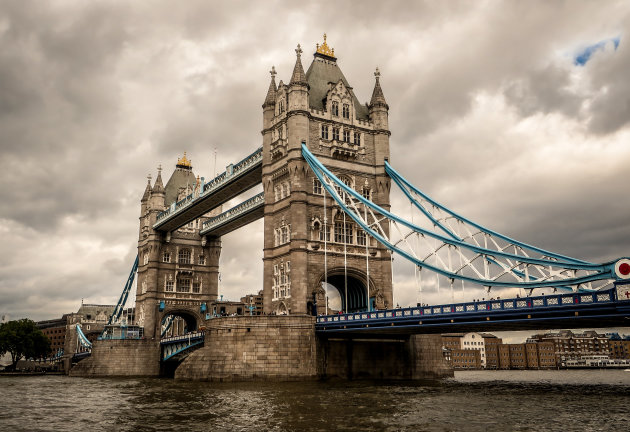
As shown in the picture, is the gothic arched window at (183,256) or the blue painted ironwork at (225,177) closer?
the blue painted ironwork at (225,177)

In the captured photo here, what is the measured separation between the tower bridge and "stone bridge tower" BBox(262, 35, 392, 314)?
0.33ft

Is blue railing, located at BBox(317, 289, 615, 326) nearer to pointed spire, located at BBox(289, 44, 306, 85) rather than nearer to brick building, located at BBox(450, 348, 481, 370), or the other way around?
pointed spire, located at BBox(289, 44, 306, 85)

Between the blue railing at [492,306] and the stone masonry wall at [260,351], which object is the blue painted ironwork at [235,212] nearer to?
the stone masonry wall at [260,351]

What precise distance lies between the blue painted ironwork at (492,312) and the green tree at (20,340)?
72888mm

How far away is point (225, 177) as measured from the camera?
60.6 meters

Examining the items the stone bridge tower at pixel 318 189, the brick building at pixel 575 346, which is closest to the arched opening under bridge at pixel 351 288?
the stone bridge tower at pixel 318 189

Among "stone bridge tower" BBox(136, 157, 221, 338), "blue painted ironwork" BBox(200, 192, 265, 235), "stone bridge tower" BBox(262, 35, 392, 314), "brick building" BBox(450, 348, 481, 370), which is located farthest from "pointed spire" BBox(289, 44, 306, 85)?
"brick building" BBox(450, 348, 481, 370)

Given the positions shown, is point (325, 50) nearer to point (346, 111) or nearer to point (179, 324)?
point (346, 111)

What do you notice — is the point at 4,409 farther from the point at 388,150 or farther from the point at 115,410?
the point at 388,150

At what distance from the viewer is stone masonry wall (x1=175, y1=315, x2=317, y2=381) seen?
39.8 metres

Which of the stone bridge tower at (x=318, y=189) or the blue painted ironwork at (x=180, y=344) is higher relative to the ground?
the stone bridge tower at (x=318, y=189)

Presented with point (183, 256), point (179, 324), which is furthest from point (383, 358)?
point (179, 324)

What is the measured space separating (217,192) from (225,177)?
2.92 metres

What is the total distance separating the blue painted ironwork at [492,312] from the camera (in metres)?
27.2
